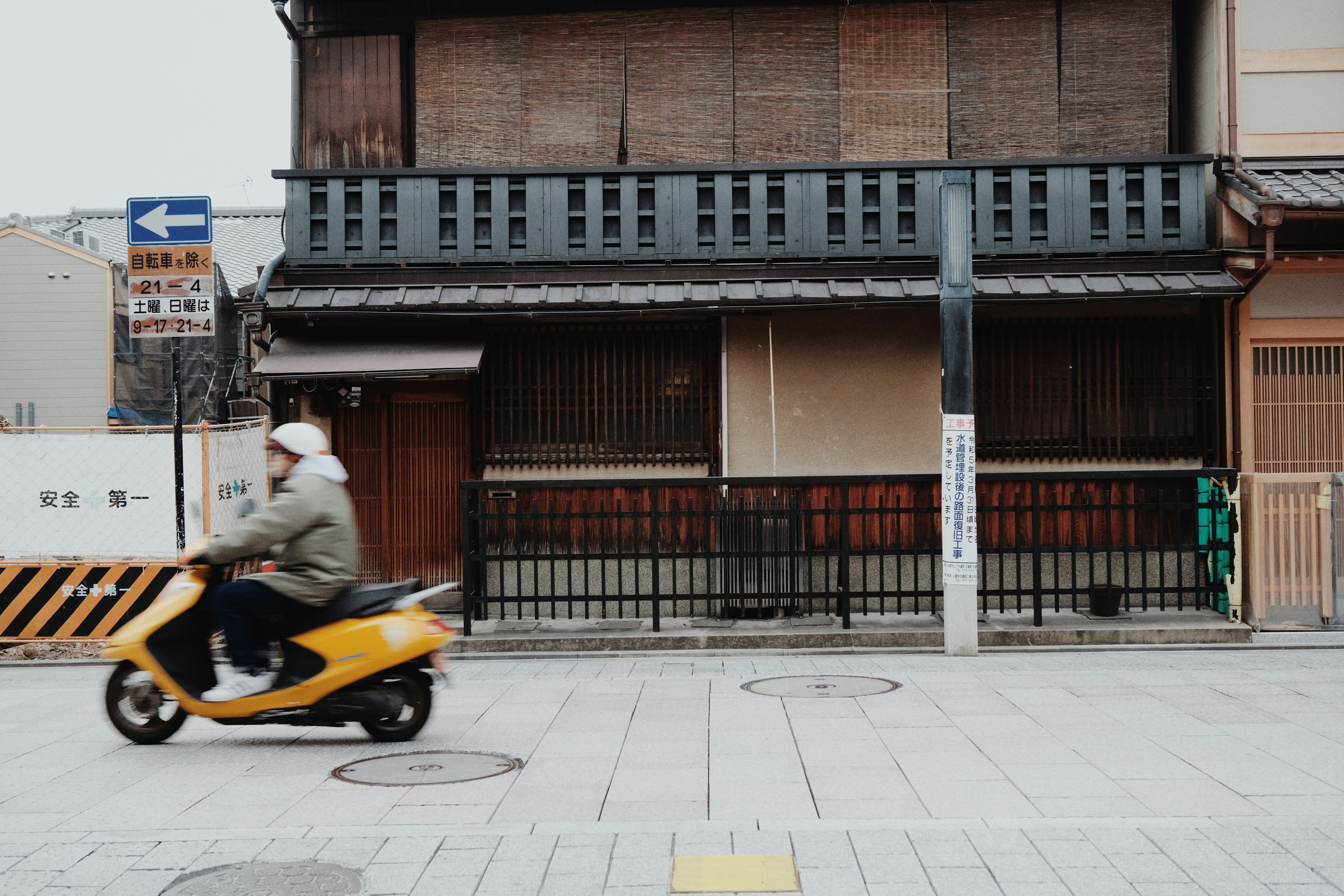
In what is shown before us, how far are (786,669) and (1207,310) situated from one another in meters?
7.30

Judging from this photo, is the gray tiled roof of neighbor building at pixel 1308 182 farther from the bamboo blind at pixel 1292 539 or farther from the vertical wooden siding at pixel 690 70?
the vertical wooden siding at pixel 690 70

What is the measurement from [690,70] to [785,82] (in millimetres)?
1162

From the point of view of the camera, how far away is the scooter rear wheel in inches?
311

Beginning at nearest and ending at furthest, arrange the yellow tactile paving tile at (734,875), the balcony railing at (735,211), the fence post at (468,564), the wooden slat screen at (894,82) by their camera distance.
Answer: the yellow tactile paving tile at (734,875)
the fence post at (468,564)
the balcony railing at (735,211)
the wooden slat screen at (894,82)

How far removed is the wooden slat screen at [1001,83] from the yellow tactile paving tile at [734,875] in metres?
11.3

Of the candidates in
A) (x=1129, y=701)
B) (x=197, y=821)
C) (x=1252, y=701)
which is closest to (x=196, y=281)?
(x=197, y=821)

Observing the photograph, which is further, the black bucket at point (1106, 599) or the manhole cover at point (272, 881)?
the black bucket at point (1106, 599)

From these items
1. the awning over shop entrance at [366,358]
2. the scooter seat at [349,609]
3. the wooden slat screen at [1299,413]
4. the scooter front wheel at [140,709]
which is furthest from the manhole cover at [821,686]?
the wooden slat screen at [1299,413]

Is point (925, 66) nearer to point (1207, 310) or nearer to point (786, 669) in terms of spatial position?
point (1207, 310)

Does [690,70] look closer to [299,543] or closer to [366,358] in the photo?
[366,358]

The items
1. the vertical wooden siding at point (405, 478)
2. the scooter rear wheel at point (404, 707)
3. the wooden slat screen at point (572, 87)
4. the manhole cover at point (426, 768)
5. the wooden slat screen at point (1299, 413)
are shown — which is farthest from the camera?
the vertical wooden siding at point (405, 478)

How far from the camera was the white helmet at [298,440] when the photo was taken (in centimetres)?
770

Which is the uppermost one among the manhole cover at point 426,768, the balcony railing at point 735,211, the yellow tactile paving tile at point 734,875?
the balcony railing at point 735,211

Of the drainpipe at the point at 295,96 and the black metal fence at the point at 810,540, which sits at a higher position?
the drainpipe at the point at 295,96
